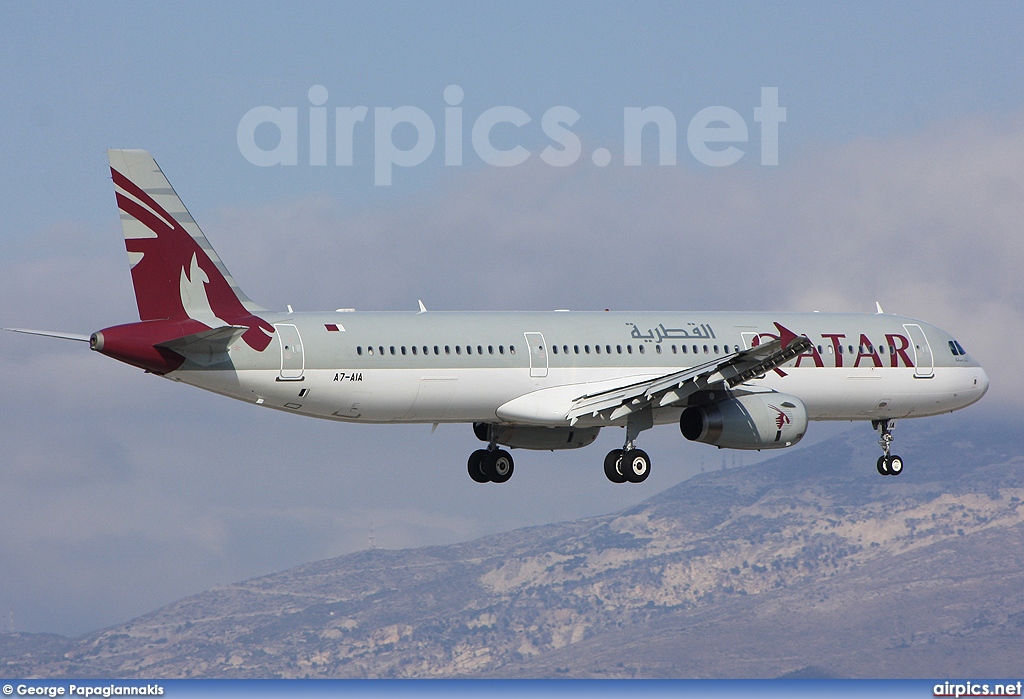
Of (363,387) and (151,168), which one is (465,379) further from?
(151,168)

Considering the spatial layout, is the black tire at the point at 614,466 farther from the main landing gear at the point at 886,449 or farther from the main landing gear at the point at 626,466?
the main landing gear at the point at 886,449

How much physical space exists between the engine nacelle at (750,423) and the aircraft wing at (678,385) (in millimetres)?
898

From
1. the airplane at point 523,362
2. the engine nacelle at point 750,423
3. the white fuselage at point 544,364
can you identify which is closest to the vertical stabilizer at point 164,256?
the airplane at point 523,362

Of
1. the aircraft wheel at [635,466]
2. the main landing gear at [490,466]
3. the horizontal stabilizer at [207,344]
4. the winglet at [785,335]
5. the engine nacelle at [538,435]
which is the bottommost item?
the aircraft wheel at [635,466]

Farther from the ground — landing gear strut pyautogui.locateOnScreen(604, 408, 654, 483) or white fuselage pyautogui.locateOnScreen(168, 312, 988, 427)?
white fuselage pyautogui.locateOnScreen(168, 312, 988, 427)

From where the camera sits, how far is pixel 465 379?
Result: 170 feet

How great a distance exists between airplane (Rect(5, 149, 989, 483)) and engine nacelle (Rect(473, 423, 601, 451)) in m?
0.07

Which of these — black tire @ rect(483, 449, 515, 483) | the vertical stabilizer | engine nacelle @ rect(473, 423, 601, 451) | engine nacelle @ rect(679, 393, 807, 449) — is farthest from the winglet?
the vertical stabilizer

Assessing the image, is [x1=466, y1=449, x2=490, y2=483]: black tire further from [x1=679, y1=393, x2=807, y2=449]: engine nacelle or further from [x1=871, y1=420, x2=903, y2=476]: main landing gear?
[x1=871, y1=420, x2=903, y2=476]: main landing gear

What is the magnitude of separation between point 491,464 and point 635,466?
621 cm

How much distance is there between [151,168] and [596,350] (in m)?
15.7

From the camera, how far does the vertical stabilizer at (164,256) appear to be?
157ft

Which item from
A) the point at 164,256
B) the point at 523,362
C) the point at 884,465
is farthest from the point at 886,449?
the point at 164,256

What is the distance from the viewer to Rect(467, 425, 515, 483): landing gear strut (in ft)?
191
